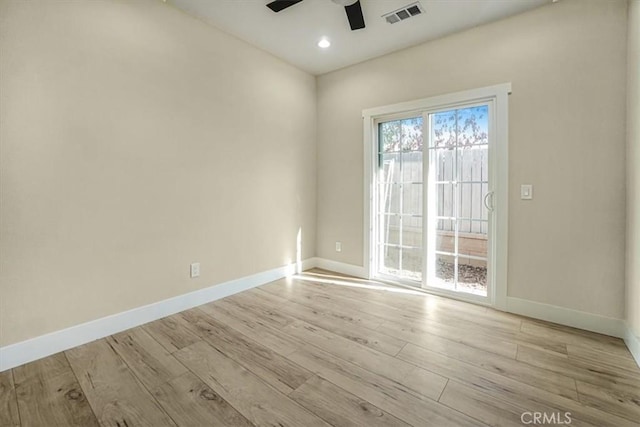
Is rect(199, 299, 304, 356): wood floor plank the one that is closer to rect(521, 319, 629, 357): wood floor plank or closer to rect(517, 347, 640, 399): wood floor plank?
rect(517, 347, 640, 399): wood floor plank

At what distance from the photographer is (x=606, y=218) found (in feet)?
7.80

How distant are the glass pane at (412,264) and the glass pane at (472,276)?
447 mm

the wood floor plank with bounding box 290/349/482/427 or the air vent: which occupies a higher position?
the air vent

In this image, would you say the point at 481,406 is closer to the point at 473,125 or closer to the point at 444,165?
the point at 444,165

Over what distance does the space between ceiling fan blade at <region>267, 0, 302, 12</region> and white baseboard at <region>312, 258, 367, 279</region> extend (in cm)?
295

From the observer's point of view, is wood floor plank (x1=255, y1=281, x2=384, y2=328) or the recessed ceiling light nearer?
wood floor plank (x1=255, y1=281, x2=384, y2=328)

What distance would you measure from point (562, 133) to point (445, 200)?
1.14 m

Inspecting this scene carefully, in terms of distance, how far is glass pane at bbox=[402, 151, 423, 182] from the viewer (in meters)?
3.43

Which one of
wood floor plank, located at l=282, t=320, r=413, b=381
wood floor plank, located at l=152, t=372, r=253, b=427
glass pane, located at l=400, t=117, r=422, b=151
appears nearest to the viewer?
wood floor plank, located at l=152, t=372, r=253, b=427

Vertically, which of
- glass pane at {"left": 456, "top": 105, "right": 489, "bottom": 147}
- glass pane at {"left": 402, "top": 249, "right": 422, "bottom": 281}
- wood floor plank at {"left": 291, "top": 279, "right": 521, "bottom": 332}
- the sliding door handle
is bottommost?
wood floor plank at {"left": 291, "top": 279, "right": 521, "bottom": 332}

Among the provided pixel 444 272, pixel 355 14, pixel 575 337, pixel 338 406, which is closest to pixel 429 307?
pixel 444 272

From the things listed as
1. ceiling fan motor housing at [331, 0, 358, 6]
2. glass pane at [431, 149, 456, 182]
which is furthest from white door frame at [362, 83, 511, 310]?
ceiling fan motor housing at [331, 0, 358, 6]

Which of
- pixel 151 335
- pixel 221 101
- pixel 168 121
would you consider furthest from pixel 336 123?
pixel 151 335

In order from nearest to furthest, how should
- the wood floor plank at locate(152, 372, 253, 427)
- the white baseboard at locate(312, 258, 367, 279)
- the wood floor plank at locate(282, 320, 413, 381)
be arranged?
the wood floor plank at locate(152, 372, 253, 427), the wood floor plank at locate(282, 320, 413, 381), the white baseboard at locate(312, 258, 367, 279)
